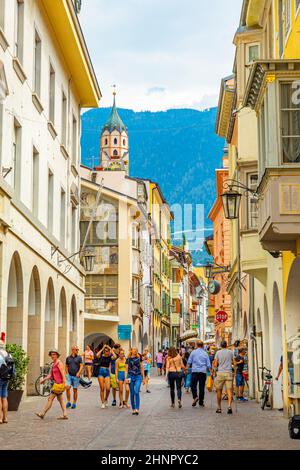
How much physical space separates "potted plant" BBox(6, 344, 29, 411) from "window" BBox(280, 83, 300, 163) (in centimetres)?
920

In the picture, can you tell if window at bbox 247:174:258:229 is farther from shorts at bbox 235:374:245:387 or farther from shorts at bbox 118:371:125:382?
shorts at bbox 118:371:125:382

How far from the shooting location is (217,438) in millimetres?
15625

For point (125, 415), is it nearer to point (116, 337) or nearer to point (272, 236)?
point (272, 236)

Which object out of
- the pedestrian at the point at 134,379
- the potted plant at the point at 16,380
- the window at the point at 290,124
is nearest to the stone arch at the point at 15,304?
the potted plant at the point at 16,380

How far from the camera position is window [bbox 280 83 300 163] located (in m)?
16.2

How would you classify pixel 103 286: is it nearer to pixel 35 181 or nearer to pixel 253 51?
pixel 35 181

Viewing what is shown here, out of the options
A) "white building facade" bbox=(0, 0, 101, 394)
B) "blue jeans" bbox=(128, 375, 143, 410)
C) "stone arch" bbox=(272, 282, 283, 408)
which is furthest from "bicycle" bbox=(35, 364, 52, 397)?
"stone arch" bbox=(272, 282, 283, 408)

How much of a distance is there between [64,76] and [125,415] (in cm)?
1766

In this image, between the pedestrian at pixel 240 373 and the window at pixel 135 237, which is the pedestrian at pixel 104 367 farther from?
the window at pixel 135 237

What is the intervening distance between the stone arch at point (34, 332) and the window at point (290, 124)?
1356 centimetres

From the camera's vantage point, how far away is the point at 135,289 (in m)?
64.9

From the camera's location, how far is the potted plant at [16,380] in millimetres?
21781

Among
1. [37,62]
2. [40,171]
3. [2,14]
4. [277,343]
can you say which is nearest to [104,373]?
[277,343]
